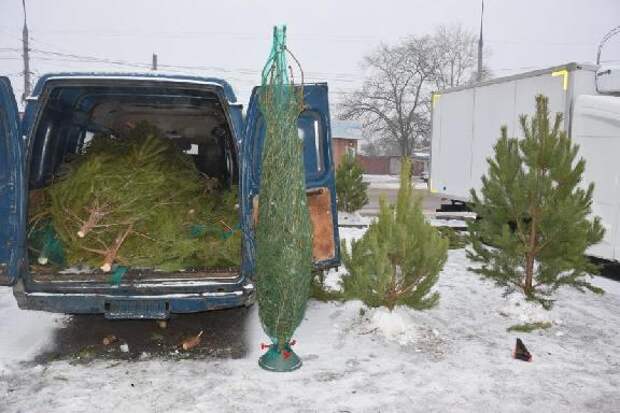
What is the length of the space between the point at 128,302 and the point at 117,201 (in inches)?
45.8

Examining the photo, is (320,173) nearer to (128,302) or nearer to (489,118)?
(128,302)

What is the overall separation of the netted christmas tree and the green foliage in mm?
2612

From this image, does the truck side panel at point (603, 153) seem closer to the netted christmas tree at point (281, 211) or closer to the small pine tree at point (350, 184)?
the netted christmas tree at point (281, 211)

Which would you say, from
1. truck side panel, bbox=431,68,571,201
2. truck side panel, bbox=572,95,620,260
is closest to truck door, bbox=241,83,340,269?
truck side panel, bbox=572,95,620,260

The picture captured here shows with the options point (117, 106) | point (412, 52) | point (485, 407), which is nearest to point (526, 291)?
point (485, 407)

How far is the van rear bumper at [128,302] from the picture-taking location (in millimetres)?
4418

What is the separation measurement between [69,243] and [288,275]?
95.5 inches

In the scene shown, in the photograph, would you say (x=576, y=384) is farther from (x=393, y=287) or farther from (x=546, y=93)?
(x=546, y=93)

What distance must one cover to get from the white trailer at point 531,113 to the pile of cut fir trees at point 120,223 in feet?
18.9

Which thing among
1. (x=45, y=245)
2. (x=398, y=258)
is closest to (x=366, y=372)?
(x=398, y=258)

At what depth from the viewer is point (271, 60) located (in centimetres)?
402

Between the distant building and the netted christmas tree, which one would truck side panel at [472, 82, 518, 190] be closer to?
the netted christmas tree

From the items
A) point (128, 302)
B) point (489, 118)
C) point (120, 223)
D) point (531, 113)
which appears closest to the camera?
point (128, 302)

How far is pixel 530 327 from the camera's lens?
5.32 m
